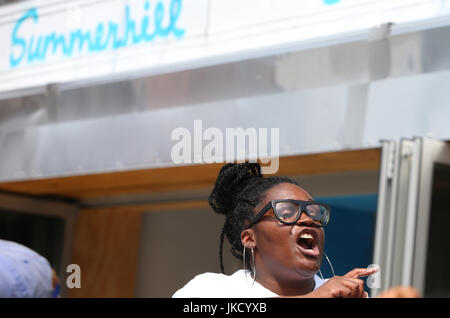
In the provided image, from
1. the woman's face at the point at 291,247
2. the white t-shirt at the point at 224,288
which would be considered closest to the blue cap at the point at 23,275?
the white t-shirt at the point at 224,288

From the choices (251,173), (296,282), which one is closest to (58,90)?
(251,173)

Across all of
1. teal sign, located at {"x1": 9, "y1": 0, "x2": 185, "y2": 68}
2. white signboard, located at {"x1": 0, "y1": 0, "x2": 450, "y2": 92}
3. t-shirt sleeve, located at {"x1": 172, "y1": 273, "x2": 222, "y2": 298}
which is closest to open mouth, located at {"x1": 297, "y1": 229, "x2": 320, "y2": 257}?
t-shirt sleeve, located at {"x1": 172, "y1": 273, "x2": 222, "y2": 298}

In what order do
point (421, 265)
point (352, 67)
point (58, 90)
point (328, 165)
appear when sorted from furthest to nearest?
point (58, 90) < point (328, 165) < point (352, 67) < point (421, 265)

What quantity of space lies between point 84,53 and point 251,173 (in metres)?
2.68

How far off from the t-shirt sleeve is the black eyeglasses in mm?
236

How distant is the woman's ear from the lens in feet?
7.41

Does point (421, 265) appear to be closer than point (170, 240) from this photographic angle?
Yes

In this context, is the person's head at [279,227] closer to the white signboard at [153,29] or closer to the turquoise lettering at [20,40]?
the white signboard at [153,29]

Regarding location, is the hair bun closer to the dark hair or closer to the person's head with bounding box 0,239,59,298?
the dark hair

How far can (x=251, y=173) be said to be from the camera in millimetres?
2621

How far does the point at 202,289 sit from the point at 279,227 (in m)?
0.27

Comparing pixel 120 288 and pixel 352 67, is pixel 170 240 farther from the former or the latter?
pixel 352 67

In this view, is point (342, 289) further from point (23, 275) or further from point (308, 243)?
point (23, 275)

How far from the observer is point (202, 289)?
2.02 meters
